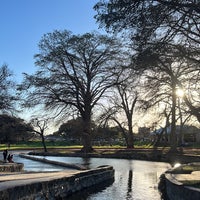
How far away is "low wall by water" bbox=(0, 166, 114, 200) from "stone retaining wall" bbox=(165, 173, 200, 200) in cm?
478

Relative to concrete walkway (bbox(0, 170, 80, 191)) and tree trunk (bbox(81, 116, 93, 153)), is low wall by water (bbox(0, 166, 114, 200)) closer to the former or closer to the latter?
concrete walkway (bbox(0, 170, 80, 191))

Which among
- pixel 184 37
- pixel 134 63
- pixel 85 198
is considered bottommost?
pixel 85 198

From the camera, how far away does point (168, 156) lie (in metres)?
45.6

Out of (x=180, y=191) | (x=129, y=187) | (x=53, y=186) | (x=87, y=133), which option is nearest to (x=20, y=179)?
(x=53, y=186)

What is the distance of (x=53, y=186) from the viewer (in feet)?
58.8

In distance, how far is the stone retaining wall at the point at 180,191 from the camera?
14.0 meters

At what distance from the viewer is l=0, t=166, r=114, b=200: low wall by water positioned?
1417 centimetres

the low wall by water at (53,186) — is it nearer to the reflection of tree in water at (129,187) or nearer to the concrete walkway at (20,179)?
the concrete walkway at (20,179)

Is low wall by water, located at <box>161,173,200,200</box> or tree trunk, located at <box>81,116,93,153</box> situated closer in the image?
low wall by water, located at <box>161,173,200,200</box>

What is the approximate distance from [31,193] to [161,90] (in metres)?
24.7

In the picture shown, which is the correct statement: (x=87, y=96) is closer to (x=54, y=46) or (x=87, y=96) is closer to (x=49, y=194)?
(x=54, y=46)

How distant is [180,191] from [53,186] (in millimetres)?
5463

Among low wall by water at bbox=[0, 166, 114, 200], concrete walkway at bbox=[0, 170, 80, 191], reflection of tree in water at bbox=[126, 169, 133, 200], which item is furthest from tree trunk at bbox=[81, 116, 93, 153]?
concrete walkway at bbox=[0, 170, 80, 191]

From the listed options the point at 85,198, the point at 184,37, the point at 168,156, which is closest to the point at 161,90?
the point at 168,156
